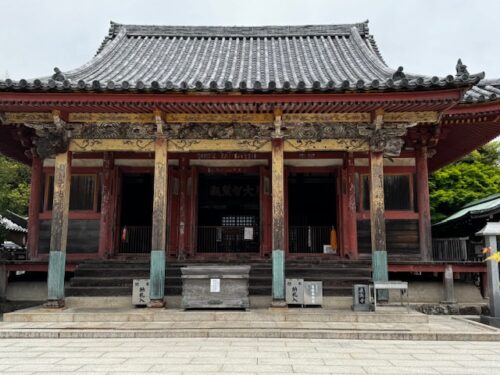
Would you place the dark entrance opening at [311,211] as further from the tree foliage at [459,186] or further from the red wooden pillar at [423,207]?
the tree foliage at [459,186]

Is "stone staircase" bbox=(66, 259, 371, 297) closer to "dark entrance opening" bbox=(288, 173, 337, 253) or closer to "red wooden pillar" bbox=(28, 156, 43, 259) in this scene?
"dark entrance opening" bbox=(288, 173, 337, 253)

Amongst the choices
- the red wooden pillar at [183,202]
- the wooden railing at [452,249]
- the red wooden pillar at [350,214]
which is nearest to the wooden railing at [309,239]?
the red wooden pillar at [350,214]

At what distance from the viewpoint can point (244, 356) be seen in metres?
6.74

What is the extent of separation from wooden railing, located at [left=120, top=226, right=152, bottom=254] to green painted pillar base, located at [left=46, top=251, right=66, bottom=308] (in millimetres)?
4113

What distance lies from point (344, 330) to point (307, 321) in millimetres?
1086

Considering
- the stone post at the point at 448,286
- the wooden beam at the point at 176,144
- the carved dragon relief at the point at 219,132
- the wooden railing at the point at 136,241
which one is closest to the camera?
the carved dragon relief at the point at 219,132

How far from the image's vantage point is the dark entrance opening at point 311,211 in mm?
15164

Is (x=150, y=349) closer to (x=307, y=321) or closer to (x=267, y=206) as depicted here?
(x=307, y=321)

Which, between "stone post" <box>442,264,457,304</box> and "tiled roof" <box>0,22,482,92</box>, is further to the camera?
"stone post" <box>442,264,457,304</box>

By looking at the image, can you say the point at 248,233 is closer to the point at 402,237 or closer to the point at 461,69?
the point at 402,237

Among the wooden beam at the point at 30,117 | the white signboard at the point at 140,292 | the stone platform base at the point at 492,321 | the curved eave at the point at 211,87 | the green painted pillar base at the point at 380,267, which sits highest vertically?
the curved eave at the point at 211,87

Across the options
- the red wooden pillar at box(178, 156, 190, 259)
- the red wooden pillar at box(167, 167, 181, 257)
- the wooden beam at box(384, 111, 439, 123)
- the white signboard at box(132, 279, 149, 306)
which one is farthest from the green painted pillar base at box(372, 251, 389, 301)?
the red wooden pillar at box(167, 167, 181, 257)

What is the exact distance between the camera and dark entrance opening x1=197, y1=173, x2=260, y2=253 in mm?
15672

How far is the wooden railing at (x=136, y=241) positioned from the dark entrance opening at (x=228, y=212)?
69.2 inches
